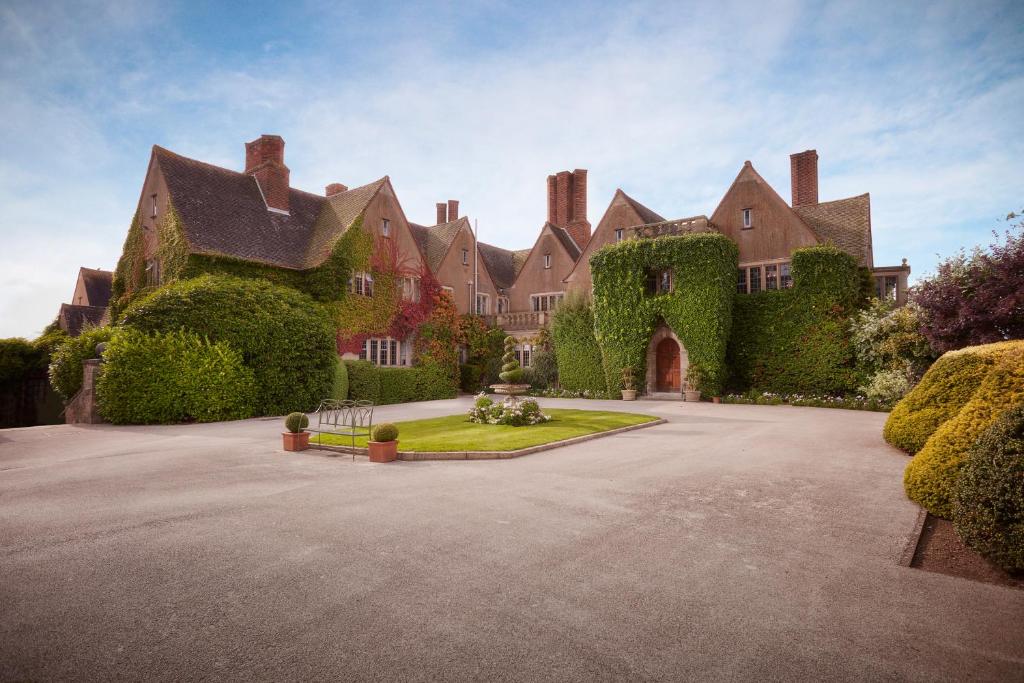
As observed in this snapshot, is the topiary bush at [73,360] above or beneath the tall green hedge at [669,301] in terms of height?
beneath

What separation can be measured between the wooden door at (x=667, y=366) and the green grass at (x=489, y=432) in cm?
1044

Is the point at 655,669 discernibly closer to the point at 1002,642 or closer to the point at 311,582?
the point at 1002,642

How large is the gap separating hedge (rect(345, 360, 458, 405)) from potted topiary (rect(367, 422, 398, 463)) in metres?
13.9

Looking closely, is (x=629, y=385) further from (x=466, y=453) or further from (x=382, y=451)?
(x=382, y=451)

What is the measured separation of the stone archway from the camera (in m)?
28.0

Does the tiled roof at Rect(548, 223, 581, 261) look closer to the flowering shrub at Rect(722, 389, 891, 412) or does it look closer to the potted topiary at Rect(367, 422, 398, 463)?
the flowering shrub at Rect(722, 389, 891, 412)

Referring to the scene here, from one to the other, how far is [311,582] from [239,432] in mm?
12357

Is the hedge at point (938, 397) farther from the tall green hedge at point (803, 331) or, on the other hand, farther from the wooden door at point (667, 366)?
the wooden door at point (667, 366)

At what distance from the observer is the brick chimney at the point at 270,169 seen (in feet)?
95.9

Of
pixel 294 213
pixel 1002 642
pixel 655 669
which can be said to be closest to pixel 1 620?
pixel 655 669

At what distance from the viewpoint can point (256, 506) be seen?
7453 mm

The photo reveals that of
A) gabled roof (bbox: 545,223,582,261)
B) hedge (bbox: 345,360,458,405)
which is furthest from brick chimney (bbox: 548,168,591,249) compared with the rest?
hedge (bbox: 345,360,458,405)

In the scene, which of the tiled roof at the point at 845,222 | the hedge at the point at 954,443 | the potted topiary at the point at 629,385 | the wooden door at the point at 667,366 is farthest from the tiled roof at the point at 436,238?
the hedge at the point at 954,443

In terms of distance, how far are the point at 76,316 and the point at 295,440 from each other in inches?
1518
